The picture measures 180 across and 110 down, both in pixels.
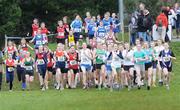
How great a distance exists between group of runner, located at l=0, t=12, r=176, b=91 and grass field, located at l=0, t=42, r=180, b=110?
678 mm

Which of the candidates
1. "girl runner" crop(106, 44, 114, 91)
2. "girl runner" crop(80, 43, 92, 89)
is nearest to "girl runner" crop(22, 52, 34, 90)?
"girl runner" crop(80, 43, 92, 89)

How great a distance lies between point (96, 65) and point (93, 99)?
4.03 m

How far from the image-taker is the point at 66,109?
811 inches

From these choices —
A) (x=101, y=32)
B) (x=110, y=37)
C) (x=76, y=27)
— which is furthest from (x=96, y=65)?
(x=76, y=27)

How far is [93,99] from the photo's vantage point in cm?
2275

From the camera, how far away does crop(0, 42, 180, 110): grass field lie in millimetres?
21000

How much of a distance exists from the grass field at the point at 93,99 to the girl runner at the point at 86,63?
0.78 m

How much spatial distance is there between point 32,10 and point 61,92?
25.3 metres

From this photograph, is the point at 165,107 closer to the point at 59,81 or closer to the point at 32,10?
the point at 59,81

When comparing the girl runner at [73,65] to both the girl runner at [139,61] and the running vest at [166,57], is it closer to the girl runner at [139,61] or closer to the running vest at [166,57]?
the girl runner at [139,61]

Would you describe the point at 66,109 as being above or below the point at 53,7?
below

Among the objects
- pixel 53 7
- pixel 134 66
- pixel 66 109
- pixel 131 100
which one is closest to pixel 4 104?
pixel 66 109

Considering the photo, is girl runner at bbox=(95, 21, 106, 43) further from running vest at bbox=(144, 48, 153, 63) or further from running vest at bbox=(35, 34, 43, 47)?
running vest at bbox=(144, 48, 153, 63)

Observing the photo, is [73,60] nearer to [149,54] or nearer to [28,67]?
[28,67]
